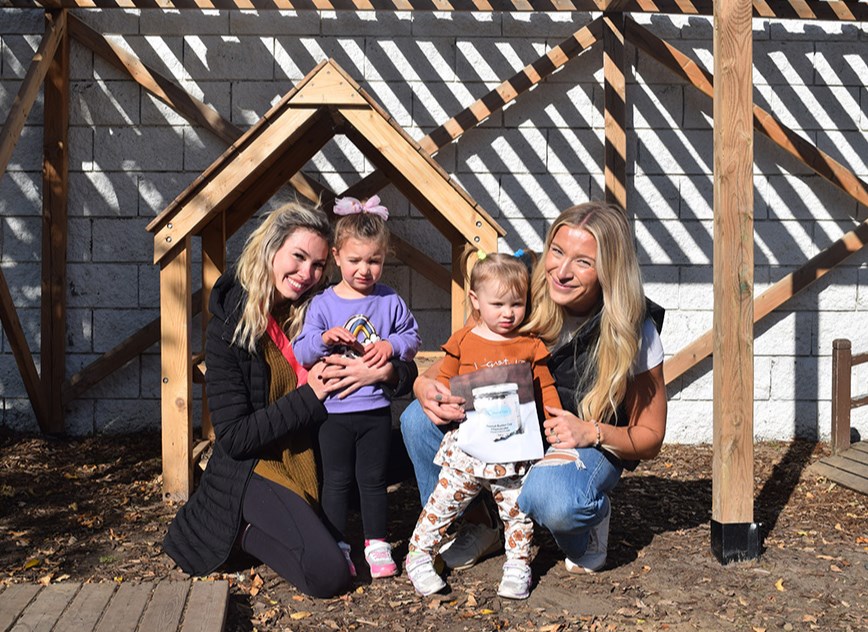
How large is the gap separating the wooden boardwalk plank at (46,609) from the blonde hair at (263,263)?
1.14 meters

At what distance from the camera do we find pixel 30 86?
5.72 meters

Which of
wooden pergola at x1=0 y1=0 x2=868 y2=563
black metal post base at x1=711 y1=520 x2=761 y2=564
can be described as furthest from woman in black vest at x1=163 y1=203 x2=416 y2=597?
black metal post base at x1=711 y1=520 x2=761 y2=564

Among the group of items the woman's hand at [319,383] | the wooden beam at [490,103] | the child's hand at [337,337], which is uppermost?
the wooden beam at [490,103]

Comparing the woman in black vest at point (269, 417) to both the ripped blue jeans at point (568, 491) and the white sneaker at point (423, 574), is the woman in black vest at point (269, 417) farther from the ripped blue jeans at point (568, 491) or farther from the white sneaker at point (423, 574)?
the ripped blue jeans at point (568, 491)

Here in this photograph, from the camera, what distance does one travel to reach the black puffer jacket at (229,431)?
12.6 ft

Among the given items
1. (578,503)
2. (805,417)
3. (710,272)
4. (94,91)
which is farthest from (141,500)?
(805,417)

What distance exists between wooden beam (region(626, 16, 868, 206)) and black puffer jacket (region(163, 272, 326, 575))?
3602mm

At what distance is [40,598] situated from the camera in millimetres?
3443

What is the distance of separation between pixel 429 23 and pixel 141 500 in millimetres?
3561

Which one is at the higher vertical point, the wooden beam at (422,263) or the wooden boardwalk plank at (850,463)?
the wooden beam at (422,263)

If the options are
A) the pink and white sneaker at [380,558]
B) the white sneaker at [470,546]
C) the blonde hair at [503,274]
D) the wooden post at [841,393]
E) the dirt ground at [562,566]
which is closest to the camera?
the dirt ground at [562,566]

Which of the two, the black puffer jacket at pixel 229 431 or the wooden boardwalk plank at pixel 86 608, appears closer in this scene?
the wooden boardwalk plank at pixel 86 608

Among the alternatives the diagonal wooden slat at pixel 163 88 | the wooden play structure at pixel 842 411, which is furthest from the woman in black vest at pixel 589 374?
the diagonal wooden slat at pixel 163 88

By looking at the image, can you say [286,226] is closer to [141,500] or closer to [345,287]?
[345,287]
